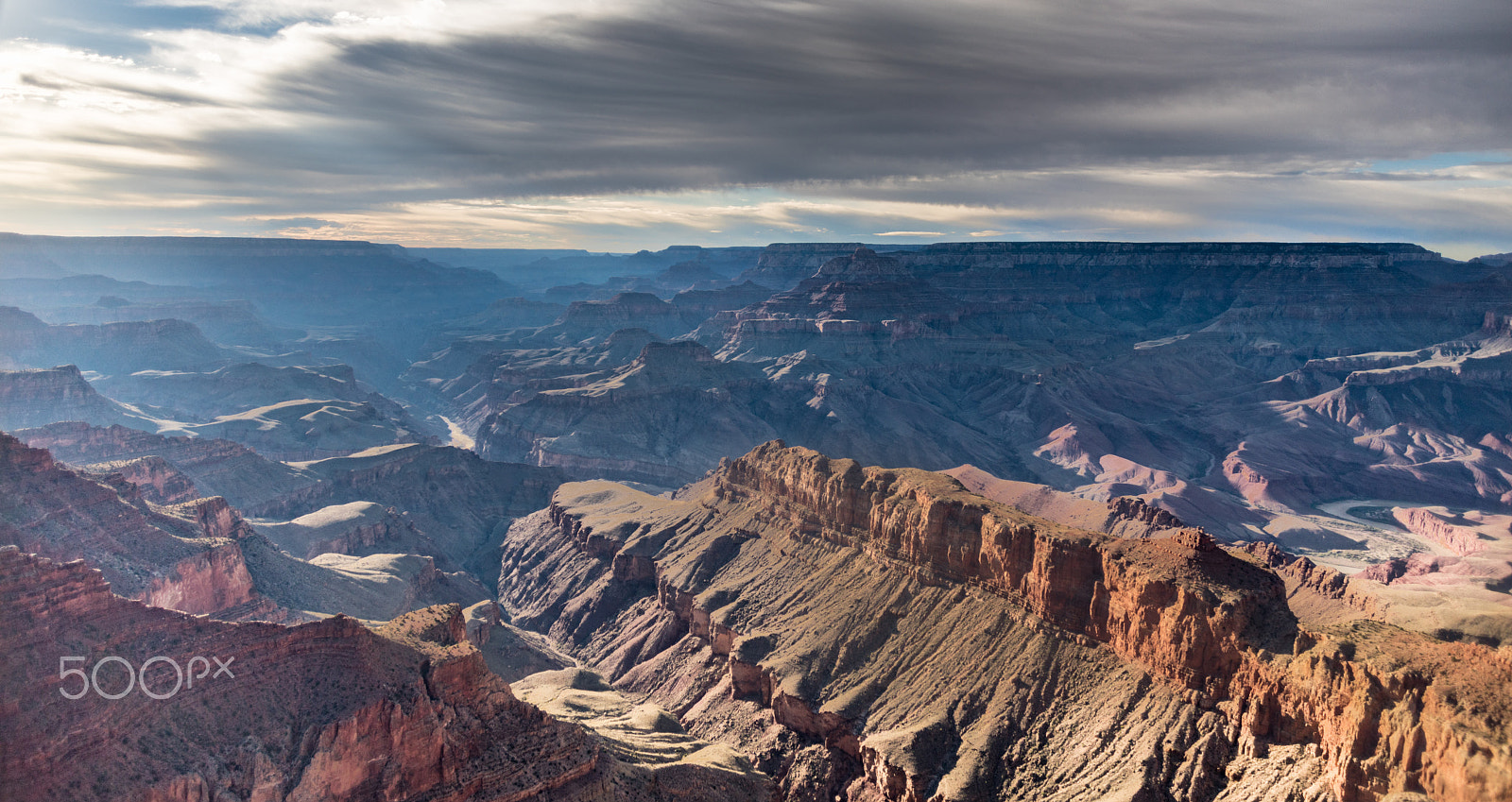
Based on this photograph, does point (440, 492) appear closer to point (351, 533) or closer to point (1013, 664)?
point (351, 533)

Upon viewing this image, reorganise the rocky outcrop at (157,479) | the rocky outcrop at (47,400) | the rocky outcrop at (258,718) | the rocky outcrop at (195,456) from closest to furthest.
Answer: the rocky outcrop at (258,718) < the rocky outcrop at (157,479) < the rocky outcrop at (195,456) < the rocky outcrop at (47,400)

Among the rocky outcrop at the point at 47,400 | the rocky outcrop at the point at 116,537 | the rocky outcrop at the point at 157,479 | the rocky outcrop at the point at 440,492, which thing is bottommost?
the rocky outcrop at the point at 440,492

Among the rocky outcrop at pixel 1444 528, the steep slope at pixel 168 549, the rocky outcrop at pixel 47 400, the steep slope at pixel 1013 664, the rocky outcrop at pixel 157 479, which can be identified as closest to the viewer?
the steep slope at pixel 1013 664

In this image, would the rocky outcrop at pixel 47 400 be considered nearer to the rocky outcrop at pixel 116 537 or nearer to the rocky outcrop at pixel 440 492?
the rocky outcrop at pixel 440 492

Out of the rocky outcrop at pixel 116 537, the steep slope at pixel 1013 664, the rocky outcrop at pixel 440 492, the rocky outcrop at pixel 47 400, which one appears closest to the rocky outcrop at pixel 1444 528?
the steep slope at pixel 1013 664

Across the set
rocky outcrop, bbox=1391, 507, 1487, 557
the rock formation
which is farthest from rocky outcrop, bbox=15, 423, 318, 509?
rocky outcrop, bbox=1391, 507, 1487, 557

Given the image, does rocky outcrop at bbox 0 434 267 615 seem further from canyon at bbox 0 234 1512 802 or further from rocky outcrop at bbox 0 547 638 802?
rocky outcrop at bbox 0 547 638 802

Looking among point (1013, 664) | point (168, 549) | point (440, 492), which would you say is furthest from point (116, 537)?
point (440, 492)

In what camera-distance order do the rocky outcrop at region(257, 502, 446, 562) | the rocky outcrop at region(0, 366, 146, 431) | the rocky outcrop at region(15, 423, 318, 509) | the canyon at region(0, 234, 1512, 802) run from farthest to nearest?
the rocky outcrop at region(0, 366, 146, 431), the rocky outcrop at region(15, 423, 318, 509), the rocky outcrop at region(257, 502, 446, 562), the canyon at region(0, 234, 1512, 802)
